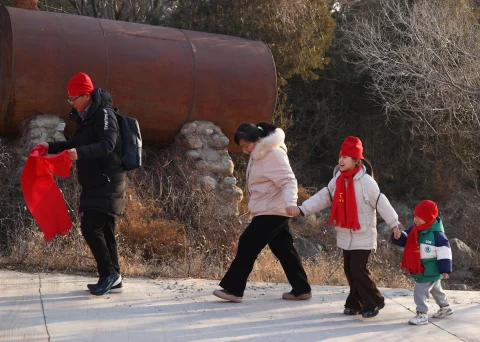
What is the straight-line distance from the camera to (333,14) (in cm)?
1864

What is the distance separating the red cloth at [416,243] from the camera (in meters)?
5.73

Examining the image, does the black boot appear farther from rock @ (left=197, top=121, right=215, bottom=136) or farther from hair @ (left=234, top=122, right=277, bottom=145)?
rock @ (left=197, top=121, right=215, bottom=136)

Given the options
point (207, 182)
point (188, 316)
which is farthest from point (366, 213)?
point (207, 182)

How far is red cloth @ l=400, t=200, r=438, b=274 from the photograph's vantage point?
5.73m

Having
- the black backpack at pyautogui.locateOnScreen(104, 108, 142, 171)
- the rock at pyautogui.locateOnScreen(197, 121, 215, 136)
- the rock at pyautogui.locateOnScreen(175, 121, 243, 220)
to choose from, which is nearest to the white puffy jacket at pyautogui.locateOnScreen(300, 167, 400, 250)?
the black backpack at pyautogui.locateOnScreen(104, 108, 142, 171)

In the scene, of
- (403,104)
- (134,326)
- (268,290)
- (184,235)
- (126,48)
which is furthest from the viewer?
(403,104)

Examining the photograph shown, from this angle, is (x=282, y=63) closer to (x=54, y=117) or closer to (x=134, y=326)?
(x=54, y=117)

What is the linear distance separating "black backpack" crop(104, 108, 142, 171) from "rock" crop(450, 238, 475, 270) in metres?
9.31

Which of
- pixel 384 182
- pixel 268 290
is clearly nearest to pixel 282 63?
pixel 384 182

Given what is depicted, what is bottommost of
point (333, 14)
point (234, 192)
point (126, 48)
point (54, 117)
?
point (234, 192)

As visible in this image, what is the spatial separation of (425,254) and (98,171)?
2578mm

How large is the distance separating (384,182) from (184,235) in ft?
37.3

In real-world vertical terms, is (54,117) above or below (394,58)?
below

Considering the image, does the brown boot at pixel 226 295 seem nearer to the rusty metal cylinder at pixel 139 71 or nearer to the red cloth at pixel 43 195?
the red cloth at pixel 43 195
